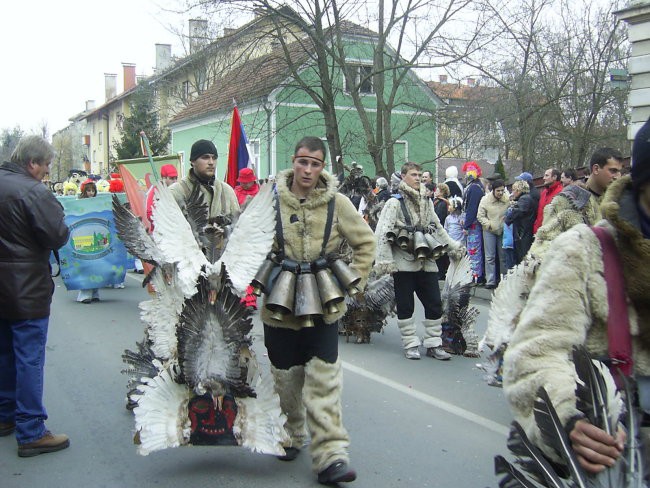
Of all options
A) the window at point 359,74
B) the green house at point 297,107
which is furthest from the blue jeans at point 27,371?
the window at point 359,74

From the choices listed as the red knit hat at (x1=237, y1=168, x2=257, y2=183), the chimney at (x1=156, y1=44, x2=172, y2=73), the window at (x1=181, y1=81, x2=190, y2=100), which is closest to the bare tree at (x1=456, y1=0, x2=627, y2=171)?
the red knit hat at (x1=237, y1=168, x2=257, y2=183)

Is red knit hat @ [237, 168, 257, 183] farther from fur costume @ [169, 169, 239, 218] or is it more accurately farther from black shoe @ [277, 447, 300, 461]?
black shoe @ [277, 447, 300, 461]

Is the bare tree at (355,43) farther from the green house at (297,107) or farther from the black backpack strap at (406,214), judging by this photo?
the black backpack strap at (406,214)

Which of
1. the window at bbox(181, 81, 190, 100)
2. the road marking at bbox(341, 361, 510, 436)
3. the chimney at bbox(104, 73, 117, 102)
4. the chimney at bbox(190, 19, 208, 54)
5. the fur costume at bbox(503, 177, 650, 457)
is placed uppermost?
the chimney at bbox(104, 73, 117, 102)

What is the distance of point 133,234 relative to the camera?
14.9ft

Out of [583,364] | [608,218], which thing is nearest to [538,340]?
[583,364]

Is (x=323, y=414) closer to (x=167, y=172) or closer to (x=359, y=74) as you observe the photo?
(x=167, y=172)

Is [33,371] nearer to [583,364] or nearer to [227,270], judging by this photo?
[227,270]

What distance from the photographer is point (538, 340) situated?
1.93 m

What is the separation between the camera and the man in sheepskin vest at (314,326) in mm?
4145

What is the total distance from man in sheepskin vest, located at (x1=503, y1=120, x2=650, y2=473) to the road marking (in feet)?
10.8

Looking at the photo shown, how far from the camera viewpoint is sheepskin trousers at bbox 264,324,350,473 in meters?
4.14

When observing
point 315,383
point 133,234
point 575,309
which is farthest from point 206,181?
point 575,309

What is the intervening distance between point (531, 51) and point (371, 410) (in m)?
19.3
